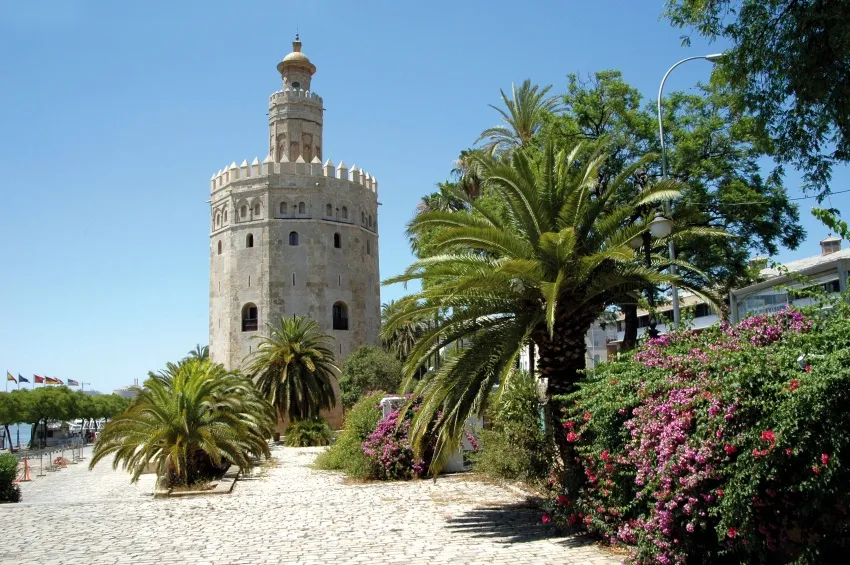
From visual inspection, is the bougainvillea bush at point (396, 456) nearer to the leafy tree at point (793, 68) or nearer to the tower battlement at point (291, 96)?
the leafy tree at point (793, 68)

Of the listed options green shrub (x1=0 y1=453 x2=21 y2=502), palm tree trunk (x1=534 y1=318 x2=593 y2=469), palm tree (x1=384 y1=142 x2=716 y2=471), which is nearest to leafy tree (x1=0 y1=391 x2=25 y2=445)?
green shrub (x1=0 y1=453 x2=21 y2=502)

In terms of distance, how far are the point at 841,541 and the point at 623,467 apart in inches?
109

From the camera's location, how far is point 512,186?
10.1 metres

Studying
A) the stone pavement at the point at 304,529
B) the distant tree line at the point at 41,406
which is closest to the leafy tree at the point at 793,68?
the stone pavement at the point at 304,529

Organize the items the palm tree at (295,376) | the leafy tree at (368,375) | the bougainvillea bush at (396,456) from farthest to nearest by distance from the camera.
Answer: the leafy tree at (368,375)
the palm tree at (295,376)
the bougainvillea bush at (396,456)

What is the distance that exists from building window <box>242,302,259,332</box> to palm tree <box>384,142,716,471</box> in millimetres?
32480

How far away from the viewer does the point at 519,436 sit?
12852 mm

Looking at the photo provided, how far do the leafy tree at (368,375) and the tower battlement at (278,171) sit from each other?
37.7 feet

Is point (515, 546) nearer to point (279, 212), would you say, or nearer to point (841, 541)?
point (841, 541)

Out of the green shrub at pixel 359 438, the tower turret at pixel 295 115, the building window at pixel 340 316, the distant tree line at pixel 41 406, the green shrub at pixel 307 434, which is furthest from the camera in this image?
the distant tree line at pixel 41 406

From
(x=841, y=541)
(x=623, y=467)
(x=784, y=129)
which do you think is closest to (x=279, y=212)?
(x=784, y=129)

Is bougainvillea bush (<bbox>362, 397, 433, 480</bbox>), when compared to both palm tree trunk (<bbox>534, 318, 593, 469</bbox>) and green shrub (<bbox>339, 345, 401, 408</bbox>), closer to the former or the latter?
palm tree trunk (<bbox>534, 318, 593, 469</bbox>)

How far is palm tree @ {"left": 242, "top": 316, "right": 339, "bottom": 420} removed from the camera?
1283 inches

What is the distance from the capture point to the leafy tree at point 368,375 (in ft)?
121
